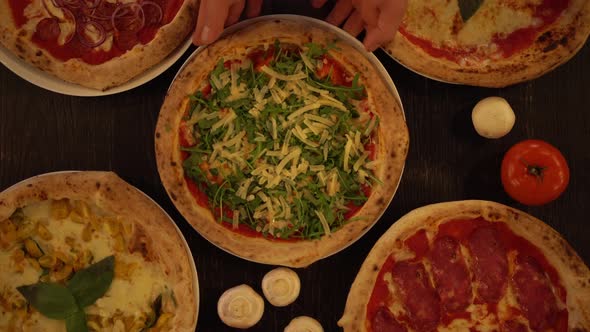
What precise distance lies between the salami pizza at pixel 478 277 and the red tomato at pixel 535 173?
0.16 m

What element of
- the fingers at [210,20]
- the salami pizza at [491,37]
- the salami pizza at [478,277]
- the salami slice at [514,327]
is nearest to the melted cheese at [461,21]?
the salami pizza at [491,37]

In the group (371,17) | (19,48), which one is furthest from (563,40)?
(19,48)

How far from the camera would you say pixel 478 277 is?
9.46 ft

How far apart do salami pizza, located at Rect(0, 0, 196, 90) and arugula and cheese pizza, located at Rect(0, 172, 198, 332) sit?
21.4 inches

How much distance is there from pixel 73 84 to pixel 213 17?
35.4 inches

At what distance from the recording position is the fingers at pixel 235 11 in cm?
256

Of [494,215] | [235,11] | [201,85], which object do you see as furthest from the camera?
[494,215]

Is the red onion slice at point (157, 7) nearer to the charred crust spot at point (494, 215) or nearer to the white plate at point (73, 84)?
the white plate at point (73, 84)

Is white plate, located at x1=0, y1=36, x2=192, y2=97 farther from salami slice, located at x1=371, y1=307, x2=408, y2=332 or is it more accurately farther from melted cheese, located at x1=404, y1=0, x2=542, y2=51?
salami slice, located at x1=371, y1=307, x2=408, y2=332

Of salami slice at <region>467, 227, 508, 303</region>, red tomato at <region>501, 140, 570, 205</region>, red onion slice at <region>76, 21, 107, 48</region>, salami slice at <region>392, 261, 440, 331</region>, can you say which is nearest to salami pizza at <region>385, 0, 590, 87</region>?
red tomato at <region>501, 140, 570, 205</region>

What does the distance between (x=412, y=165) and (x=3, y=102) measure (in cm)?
238

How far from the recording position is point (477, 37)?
292cm

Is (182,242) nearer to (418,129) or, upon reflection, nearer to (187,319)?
(187,319)

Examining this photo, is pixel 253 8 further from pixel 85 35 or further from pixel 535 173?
pixel 535 173
